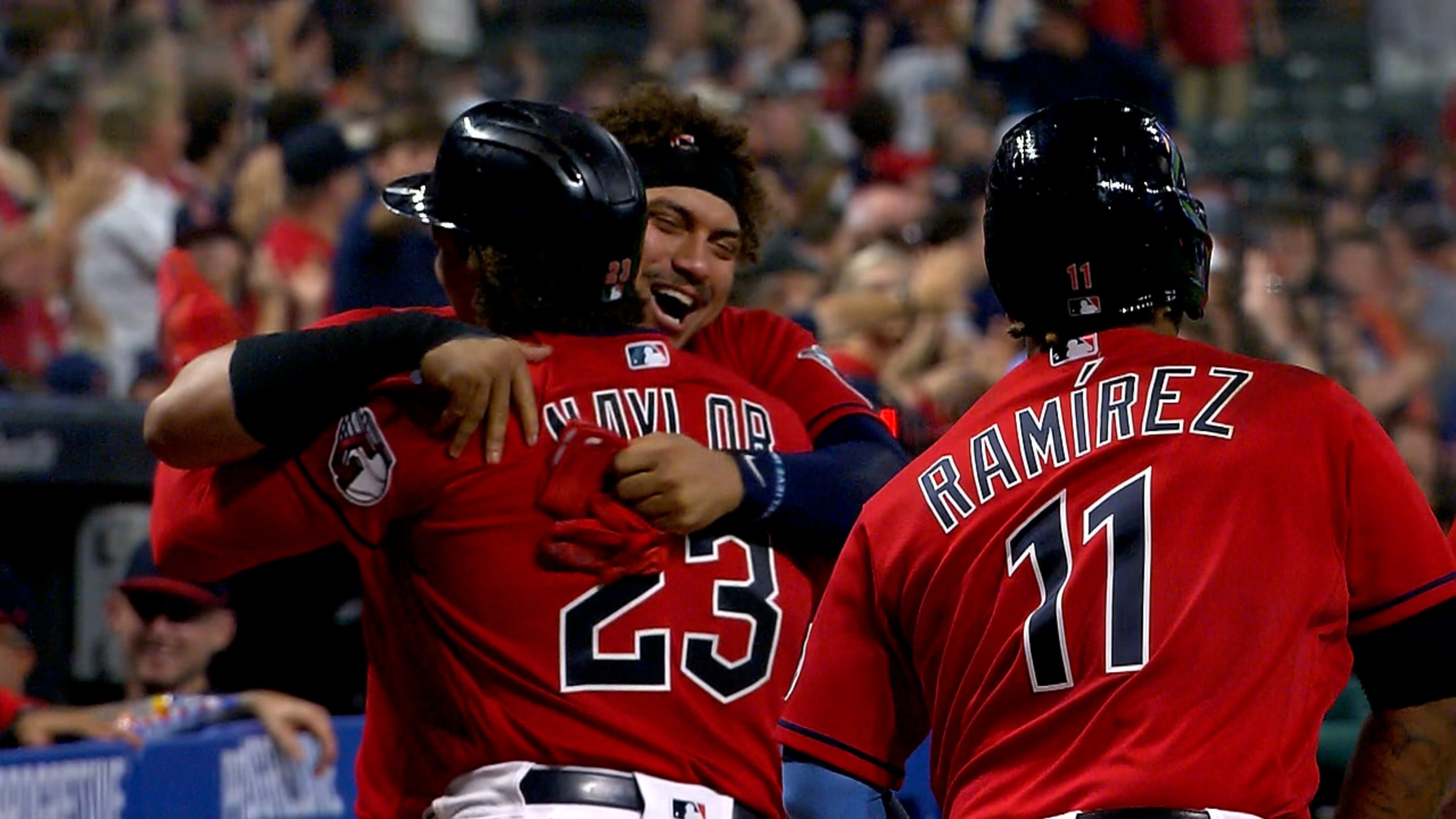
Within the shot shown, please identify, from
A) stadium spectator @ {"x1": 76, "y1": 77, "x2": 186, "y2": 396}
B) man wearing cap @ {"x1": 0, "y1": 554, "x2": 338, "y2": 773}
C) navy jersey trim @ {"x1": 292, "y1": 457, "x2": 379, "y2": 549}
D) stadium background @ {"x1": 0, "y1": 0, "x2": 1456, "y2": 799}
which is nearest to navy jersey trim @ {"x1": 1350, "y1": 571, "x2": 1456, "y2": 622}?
stadium background @ {"x1": 0, "y1": 0, "x2": 1456, "y2": 799}

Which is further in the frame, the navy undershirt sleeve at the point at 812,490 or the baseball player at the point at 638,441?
the navy undershirt sleeve at the point at 812,490

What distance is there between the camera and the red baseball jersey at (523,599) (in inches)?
108

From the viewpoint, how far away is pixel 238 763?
4.30 m

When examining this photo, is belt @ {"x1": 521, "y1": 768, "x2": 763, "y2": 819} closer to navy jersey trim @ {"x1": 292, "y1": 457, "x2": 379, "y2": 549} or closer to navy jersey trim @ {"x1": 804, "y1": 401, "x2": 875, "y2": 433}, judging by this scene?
navy jersey trim @ {"x1": 292, "y1": 457, "x2": 379, "y2": 549}

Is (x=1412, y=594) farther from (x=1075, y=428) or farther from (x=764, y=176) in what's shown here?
(x=764, y=176)

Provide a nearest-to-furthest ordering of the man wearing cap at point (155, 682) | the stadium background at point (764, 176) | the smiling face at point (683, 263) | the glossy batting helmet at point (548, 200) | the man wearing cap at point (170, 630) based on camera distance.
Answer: the glossy batting helmet at point (548, 200), the smiling face at point (683, 263), the man wearing cap at point (155, 682), the man wearing cap at point (170, 630), the stadium background at point (764, 176)

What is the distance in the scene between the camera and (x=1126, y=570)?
234 cm

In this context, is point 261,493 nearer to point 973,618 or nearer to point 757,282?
point 973,618

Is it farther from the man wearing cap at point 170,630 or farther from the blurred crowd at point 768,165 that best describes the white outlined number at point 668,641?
the man wearing cap at point 170,630

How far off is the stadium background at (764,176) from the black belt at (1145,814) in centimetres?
44

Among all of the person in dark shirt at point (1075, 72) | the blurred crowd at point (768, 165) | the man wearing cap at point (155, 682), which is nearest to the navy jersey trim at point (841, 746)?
the blurred crowd at point (768, 165)

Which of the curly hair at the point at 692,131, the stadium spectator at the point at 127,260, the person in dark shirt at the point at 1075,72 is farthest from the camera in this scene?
the person in dark shirt at the point at 1075,72

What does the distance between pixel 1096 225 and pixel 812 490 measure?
2.12ft

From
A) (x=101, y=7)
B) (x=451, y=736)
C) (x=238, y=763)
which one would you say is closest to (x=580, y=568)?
(x=451, y=736)
